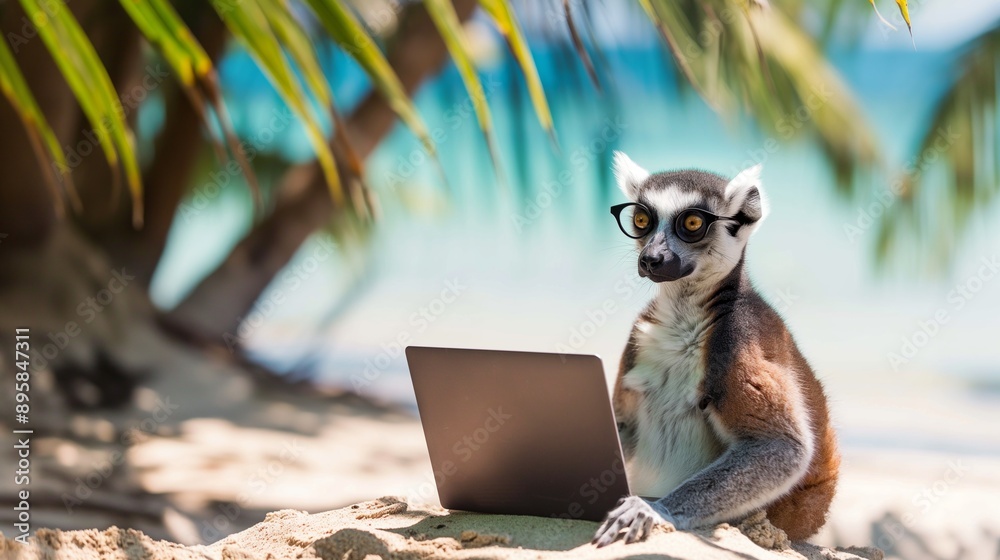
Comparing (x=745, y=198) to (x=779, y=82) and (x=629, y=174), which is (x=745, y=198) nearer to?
(x=629, y=174)

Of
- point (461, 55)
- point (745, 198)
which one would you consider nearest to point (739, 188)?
point (745, 198)

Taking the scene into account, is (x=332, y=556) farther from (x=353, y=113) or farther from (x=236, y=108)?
(x=236, y=108)

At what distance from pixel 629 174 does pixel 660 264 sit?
375 millimetres

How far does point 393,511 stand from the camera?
1.94m

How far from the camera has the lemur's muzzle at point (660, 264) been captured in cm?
181

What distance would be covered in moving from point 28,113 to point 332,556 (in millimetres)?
904

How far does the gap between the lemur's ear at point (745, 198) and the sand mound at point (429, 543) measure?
63 cm

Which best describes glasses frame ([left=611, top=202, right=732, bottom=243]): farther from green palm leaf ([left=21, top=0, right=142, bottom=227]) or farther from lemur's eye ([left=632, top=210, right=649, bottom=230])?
green palm leaf ([left=21, top=0, right=142, bottom=227])

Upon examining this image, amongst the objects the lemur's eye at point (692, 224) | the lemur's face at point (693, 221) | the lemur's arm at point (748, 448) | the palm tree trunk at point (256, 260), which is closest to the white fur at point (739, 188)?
the lemur's face at point (693, 221)

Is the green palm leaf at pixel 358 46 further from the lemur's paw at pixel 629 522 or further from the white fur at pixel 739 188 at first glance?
the lemur's paw at pixel 629 522

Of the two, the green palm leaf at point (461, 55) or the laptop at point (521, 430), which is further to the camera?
the green palm leaf at point (461, 55)

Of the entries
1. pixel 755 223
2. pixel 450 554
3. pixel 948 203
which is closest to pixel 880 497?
pixel 948 203

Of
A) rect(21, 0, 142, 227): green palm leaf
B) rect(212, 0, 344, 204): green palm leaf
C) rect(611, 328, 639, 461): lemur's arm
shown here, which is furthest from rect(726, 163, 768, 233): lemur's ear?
rect(21, 0, 142, 227): green palm leaf

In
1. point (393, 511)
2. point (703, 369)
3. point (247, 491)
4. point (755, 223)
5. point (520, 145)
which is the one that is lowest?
point (247, 491)
